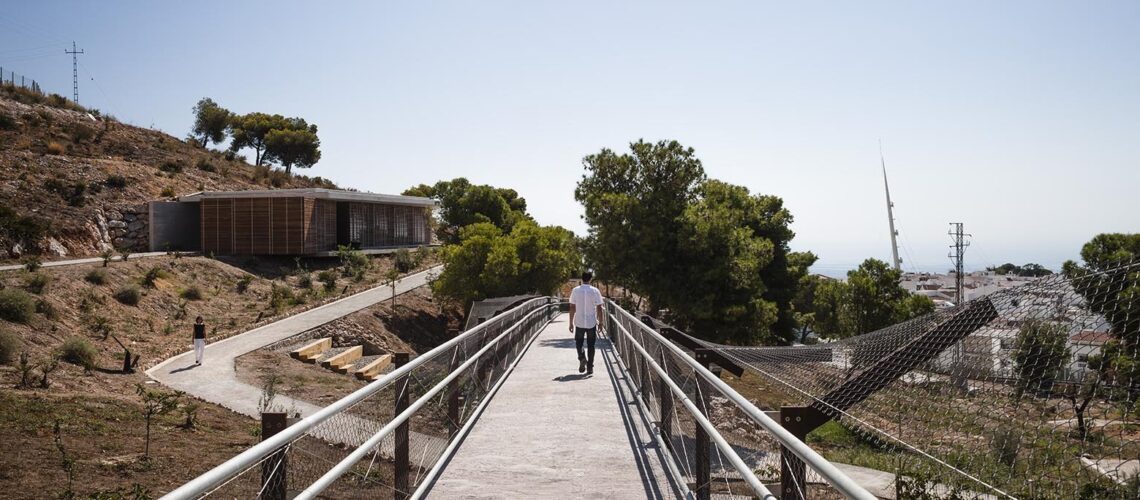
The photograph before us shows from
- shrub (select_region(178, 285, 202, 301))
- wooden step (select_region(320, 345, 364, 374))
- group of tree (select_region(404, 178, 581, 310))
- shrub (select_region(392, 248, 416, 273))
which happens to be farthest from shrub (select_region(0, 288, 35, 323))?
shrub (select_region(392, 248, 416, 273))

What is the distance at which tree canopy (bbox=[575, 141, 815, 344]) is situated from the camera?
1398 inches

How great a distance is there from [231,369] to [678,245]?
799 inches

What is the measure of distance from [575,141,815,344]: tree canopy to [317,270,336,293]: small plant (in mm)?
11804

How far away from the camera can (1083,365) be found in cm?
577

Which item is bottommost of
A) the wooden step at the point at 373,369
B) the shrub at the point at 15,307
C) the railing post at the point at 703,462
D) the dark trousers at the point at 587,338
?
the wooden step at the point at 373,369

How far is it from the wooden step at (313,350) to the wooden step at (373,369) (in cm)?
151

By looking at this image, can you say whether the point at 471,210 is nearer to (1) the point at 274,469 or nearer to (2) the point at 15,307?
(2) the point at 15,307

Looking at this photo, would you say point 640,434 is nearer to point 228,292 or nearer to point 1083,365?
point 1083,365

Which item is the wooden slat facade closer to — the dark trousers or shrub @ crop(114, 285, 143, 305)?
shrub @ crop(114, 285, 143, 305)

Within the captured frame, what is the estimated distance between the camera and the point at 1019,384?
6.18 meters

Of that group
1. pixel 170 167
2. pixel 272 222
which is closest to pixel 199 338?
pixel 272 222

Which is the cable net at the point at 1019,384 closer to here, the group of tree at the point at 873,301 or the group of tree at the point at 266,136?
the group of tree at the point at 873,301

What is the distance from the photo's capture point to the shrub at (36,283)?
Answer: 23.1 m

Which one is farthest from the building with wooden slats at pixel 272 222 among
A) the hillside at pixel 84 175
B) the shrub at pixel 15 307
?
the shrub at pixel 15 307
